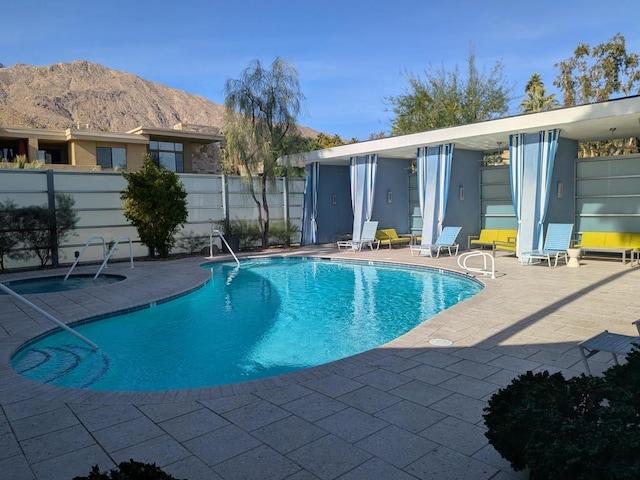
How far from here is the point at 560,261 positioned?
1139 cm

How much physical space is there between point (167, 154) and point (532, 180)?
70.2 feet

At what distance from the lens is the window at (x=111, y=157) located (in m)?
23.8

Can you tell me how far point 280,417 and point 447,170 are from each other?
11.1 meters

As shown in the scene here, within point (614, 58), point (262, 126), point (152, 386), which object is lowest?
point (152, 386)

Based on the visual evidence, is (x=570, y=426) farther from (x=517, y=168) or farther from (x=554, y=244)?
(x=517, y=168)

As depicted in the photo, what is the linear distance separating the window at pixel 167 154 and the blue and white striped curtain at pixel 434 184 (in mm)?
16828

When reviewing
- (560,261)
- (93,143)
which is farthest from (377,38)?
(93,143)

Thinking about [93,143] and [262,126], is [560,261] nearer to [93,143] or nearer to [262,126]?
[262,126]

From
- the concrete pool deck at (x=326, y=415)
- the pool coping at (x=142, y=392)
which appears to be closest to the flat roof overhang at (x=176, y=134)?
the concrete pool deck at (x=326, y=415)

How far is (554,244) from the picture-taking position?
10844mm

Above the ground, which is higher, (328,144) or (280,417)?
(328,144)

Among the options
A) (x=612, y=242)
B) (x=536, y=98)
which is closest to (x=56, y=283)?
(x=612, y=242)

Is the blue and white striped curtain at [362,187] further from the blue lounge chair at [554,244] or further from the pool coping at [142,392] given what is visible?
the pool coping at [142,392]

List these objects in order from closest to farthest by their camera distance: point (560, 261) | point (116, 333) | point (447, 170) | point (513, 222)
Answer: point (116, 333)
point (560, 261)
point (447, 170)
point (513, 222)
